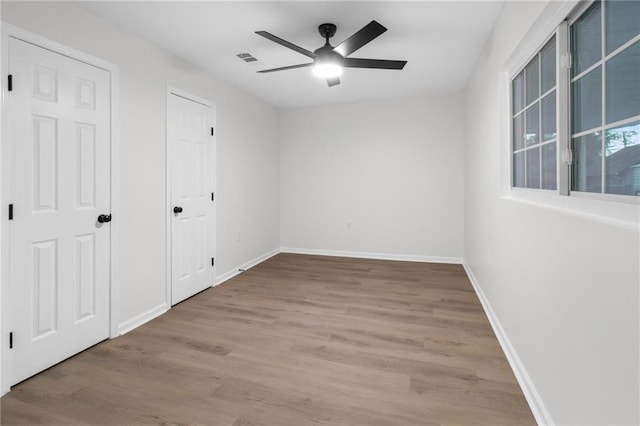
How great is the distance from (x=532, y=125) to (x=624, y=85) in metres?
1.01

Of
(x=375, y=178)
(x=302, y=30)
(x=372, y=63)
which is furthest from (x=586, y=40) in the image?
(x=375, y=178)

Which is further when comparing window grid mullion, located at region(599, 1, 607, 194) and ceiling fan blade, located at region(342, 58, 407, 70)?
ceiling fan blade, located at region(342, 58, 407, 70)

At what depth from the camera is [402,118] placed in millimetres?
5199

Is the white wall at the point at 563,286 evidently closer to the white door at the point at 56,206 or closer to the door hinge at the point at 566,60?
the door hinge at the point at 566,60

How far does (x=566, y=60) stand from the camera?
1630 mm

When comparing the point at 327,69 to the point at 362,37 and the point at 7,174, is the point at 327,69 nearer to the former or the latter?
the point at 362,37

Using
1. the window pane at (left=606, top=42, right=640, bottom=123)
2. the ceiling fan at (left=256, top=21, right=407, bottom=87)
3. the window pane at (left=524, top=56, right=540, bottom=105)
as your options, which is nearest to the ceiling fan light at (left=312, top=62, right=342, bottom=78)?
the ceiling fan at (left=256, top=21, right=407, bottom=87)

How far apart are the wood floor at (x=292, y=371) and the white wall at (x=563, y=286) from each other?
0.35 m

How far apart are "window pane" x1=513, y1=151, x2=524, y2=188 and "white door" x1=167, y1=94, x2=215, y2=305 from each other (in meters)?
3.16

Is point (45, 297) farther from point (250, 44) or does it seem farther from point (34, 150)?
point (250, 44)

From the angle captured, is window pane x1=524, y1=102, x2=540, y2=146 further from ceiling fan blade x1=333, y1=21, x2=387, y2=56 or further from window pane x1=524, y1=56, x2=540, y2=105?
ceiling fan blade x1=333, y1=21, x2=387, y2=56

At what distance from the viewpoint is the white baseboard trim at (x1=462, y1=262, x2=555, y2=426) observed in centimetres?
164

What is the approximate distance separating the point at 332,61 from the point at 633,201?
7.40 ft

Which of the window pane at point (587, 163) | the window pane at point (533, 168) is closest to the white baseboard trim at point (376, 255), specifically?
the window pane at point (533, 168)
